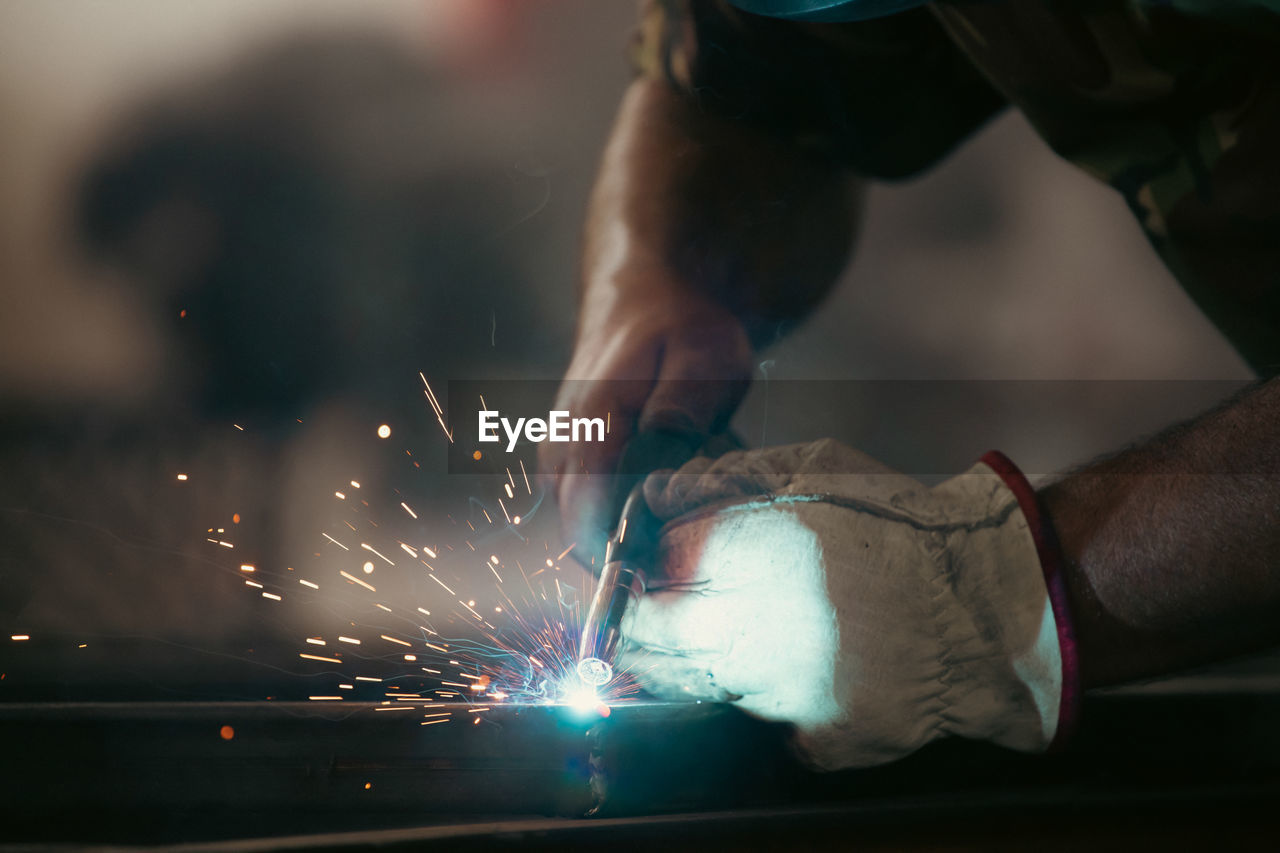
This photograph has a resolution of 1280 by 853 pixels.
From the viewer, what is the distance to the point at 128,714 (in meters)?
0.57

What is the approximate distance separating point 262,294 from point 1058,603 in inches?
29.4

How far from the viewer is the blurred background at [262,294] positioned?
66 centimetres

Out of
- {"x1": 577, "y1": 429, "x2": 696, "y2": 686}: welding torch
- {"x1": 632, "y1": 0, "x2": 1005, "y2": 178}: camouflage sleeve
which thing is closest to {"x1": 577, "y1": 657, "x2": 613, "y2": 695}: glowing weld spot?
{"x1": 577, "y1": 429, "x2": 696, "y2": 686}: welding torch

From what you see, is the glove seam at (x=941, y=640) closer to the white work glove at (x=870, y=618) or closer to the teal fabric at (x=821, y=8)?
the white work glove at (x=870, y=618)

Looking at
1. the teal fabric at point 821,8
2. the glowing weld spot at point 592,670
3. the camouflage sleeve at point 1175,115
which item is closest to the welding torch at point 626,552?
the glowing weld spot at point 592,670

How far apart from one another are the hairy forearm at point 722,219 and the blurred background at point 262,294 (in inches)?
1.7

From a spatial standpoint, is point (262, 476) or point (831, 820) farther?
point (262, 476)

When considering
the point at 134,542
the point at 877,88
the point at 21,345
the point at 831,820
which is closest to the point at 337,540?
the point at 134,542

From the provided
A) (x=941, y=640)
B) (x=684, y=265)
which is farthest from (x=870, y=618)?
(x=684, y=265)

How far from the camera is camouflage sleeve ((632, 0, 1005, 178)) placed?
0.69m

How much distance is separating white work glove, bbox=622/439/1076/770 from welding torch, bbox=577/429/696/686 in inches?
1.2

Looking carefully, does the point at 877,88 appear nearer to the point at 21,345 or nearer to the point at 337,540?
the point at 337,540

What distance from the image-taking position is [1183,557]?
539 mm

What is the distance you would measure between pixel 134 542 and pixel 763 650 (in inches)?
24.2
